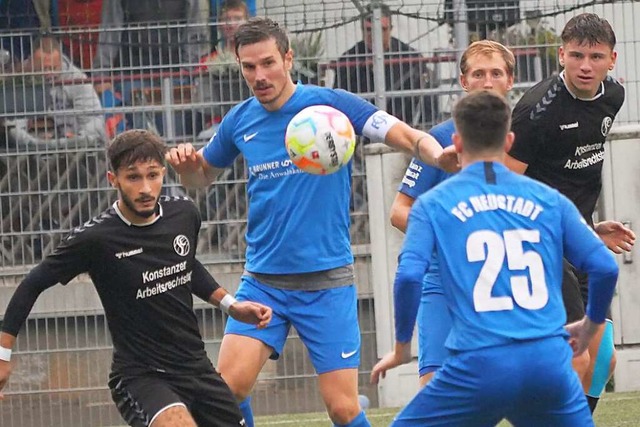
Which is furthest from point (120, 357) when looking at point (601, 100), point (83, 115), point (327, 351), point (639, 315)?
point (639, 315)

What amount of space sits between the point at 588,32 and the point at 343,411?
7.25 feet

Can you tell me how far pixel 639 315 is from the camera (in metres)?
12.0

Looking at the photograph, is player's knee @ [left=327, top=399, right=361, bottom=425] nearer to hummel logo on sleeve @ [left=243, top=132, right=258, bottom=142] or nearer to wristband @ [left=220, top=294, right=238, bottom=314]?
wristband @ [left=220, top=294, right=238, bottom=314]

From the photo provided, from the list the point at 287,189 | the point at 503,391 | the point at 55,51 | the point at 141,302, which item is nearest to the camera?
the point at 503,391

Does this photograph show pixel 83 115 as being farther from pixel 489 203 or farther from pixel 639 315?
pixel 489 203

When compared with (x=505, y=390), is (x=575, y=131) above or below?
above

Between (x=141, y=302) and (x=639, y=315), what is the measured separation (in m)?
6.30

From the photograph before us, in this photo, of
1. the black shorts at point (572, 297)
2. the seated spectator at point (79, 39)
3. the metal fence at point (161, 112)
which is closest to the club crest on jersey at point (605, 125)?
the black shorts at point (572, 297)

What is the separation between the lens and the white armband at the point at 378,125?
23.2 feet

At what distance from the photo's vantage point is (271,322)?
7.32 meters

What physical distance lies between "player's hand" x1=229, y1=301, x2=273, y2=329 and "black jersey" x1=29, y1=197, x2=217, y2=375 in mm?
253

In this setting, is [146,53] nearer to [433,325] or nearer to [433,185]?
[433,185]

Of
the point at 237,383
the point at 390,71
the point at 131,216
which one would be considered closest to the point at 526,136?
the point at 237,383

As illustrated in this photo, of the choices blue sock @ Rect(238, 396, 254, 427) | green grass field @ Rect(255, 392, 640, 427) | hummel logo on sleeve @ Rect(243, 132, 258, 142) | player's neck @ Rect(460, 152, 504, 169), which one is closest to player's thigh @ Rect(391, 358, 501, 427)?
player's neck @ Rect(460, 152, 504, 169)
